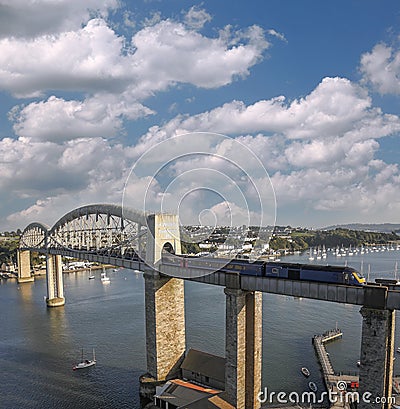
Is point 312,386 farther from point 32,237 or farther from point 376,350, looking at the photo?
point 32,237

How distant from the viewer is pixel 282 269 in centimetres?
2002

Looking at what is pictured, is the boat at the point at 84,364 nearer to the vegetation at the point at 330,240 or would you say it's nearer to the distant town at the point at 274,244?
the distant town at the point at 274,244

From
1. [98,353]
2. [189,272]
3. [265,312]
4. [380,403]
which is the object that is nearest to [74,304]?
[98,353]

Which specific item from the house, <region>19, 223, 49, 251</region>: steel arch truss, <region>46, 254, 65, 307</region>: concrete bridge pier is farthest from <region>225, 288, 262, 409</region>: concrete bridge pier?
<region>19, 223, 49, 251</region>: steel arch truss

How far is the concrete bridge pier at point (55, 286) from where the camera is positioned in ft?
187

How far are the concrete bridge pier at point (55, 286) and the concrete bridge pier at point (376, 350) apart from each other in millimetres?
49911

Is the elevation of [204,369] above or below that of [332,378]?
above

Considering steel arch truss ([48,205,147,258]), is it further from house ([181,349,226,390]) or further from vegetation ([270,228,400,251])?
vegetation ([270,228,400,251])

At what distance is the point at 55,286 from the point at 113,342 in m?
25.5

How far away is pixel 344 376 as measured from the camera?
29094mm

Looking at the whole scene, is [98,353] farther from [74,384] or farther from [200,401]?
[200,401]

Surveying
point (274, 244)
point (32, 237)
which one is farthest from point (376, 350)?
point (274, 244)

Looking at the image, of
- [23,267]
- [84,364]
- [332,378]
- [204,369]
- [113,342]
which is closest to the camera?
[204,369]

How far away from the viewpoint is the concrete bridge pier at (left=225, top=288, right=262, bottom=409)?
70.2 ft
